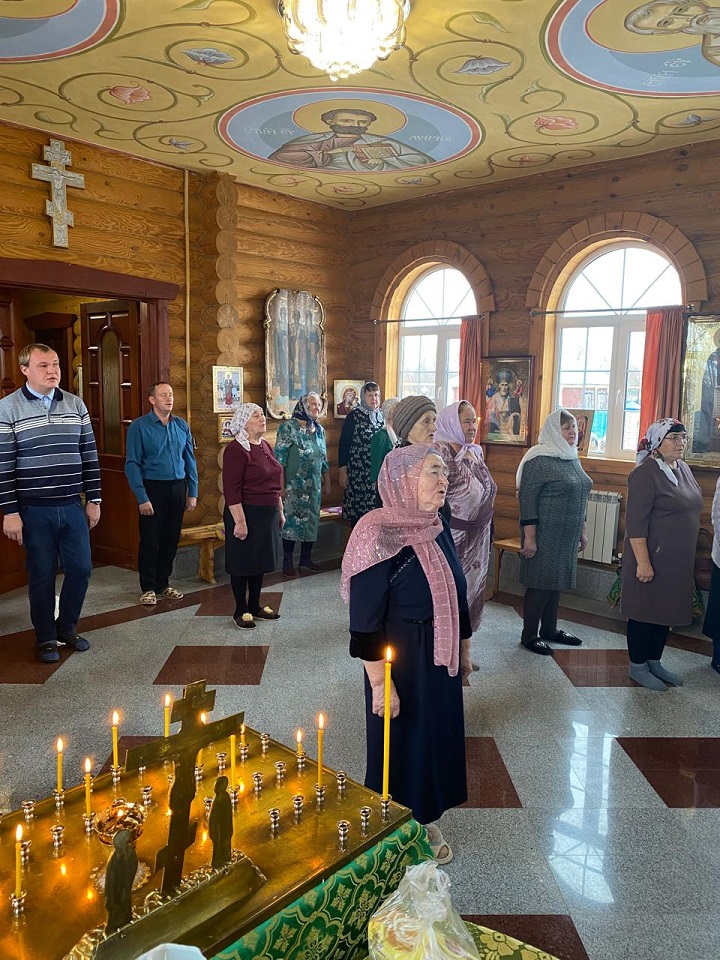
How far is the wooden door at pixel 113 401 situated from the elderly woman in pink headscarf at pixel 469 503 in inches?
126

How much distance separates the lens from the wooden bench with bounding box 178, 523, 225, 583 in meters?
6.13

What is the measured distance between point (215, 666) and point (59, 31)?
140 inches

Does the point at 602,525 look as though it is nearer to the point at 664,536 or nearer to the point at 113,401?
the point at 664,536

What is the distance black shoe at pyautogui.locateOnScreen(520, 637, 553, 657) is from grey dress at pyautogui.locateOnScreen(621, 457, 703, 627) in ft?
2.52

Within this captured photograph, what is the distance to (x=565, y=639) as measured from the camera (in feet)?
16.0

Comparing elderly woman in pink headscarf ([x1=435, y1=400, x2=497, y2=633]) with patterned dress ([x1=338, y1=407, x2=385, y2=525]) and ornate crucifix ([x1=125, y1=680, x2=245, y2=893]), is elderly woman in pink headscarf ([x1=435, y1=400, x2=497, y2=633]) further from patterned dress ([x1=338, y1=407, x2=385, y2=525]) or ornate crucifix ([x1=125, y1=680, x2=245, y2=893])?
ornate crucifix ([x1=125, y1=680, x2=245, y2=893])

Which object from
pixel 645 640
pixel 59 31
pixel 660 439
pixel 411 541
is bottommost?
pixel 645 640

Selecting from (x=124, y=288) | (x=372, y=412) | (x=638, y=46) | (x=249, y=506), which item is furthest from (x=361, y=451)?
(x=638, y=46)

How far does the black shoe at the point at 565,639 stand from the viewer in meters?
4.85

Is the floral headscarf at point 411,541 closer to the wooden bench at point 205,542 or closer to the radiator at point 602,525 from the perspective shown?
the radiator at point 602,525

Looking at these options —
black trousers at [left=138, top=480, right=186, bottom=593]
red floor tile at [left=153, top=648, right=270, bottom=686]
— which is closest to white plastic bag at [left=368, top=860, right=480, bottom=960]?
red floor tile at [left=153, top=648, right=270, bottom=686]

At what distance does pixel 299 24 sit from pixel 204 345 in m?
3.72

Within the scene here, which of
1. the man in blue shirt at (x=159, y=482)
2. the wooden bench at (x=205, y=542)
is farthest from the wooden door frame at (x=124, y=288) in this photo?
the wooden bench at (x=205, y=542)

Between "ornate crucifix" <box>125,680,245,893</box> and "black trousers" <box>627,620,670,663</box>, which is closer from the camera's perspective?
"ornate crucifix" <box>125,680,245,893</box>
